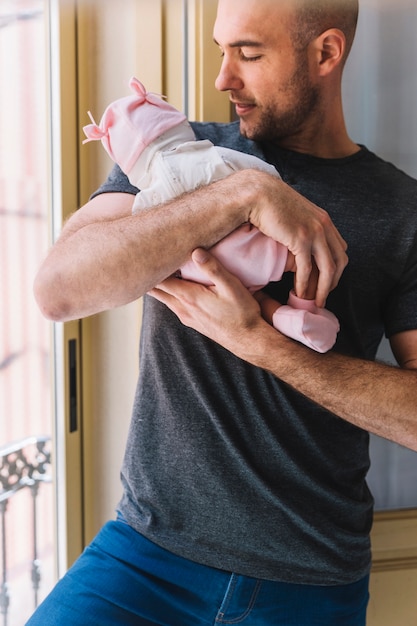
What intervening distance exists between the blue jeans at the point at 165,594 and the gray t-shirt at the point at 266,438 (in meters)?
0.03

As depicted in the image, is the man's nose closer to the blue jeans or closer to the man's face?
the man's face

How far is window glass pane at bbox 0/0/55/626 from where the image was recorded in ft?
5.35

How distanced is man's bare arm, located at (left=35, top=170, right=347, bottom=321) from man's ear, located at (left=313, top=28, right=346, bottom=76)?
41 centimetres

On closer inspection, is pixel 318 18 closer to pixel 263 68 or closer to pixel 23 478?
pixel 263 68

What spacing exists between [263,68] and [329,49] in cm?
16

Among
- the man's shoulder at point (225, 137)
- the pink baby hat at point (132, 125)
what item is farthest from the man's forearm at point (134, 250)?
the man's shoulder at point (225, 137)

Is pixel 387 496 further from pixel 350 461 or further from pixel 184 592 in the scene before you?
pixel 184 592

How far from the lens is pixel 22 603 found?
1.85 m

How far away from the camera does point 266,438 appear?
1326mm

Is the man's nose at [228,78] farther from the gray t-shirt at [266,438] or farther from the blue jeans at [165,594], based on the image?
the blue jeans at [165,594]

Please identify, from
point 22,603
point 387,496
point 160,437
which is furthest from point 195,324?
point 22,603

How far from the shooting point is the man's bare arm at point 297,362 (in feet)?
3.73

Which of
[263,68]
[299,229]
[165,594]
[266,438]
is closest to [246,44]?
[263,68]

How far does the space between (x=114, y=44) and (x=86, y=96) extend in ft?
0.44
